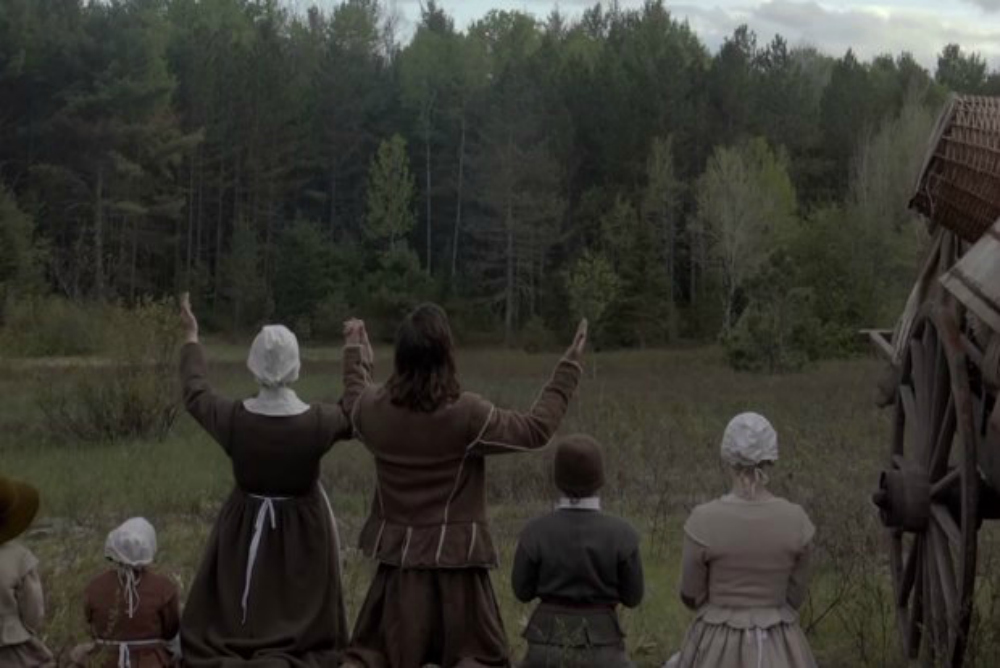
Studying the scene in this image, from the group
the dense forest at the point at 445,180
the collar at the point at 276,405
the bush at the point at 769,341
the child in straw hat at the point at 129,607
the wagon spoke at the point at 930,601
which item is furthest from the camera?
the dense forest at the point at 445,180

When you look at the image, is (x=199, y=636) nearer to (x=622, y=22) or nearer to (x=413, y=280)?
(x=413, y=280)

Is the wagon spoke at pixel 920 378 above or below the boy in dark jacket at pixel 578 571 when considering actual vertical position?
above

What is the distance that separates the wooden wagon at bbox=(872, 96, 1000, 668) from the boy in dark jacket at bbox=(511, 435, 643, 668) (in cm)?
127

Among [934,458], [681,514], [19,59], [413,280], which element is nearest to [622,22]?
[413,280]

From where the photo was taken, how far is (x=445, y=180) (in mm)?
64125

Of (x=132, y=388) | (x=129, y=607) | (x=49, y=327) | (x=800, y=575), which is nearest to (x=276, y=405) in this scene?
(x=129, y=607)

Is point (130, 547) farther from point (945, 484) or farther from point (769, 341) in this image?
point (769, 341)

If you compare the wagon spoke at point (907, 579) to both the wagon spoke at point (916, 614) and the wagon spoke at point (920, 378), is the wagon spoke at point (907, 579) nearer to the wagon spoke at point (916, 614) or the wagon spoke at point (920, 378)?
the wagon spoke at point (916, 614)

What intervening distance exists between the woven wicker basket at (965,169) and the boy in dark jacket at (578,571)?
5.86 feet

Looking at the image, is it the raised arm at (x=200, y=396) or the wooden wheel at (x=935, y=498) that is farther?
the raised arm at (x=200, y=396)

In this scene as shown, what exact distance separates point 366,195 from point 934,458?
57591mm

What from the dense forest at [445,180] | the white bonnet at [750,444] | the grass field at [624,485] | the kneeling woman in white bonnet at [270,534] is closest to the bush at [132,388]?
the grass field at [624,485]

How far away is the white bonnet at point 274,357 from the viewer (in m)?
5.72

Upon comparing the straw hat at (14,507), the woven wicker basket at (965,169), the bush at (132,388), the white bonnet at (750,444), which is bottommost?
the bush at (132,388)
